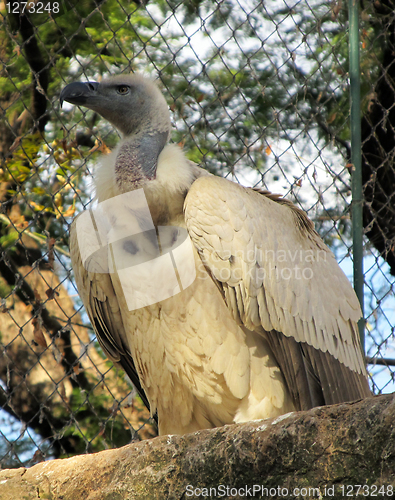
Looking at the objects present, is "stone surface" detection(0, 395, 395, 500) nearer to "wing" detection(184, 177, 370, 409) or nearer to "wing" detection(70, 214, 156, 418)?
"wing" detection(184, 177, 370, 409)

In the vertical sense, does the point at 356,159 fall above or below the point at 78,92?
below

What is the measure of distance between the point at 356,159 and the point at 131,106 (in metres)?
1.52

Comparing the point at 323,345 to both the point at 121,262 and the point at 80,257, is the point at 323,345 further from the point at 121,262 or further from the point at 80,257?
the point at 80,257

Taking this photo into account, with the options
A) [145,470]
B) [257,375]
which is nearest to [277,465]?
[145,470]

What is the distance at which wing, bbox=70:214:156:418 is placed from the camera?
337cm

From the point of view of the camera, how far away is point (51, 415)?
6750mm

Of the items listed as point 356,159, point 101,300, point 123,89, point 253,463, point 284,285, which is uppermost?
point 123,89

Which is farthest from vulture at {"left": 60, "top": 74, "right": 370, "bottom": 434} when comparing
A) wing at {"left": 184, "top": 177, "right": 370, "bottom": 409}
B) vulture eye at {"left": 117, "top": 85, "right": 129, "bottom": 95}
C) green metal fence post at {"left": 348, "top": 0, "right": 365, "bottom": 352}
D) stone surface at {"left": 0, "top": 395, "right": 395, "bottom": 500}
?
stone surface at {"left": 0, "top": 395, "right": 395, "bottom": 500}

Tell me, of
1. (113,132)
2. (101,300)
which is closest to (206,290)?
(101,300)

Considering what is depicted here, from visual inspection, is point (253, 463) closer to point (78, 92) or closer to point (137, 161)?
point (137, 161)

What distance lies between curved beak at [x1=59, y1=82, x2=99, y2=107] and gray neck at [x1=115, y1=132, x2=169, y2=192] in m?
0.34

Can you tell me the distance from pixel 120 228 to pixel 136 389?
48.0 inches

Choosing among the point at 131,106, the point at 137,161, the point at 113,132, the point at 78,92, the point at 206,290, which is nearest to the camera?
the point at 206,290

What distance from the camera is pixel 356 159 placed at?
405 centimetres
